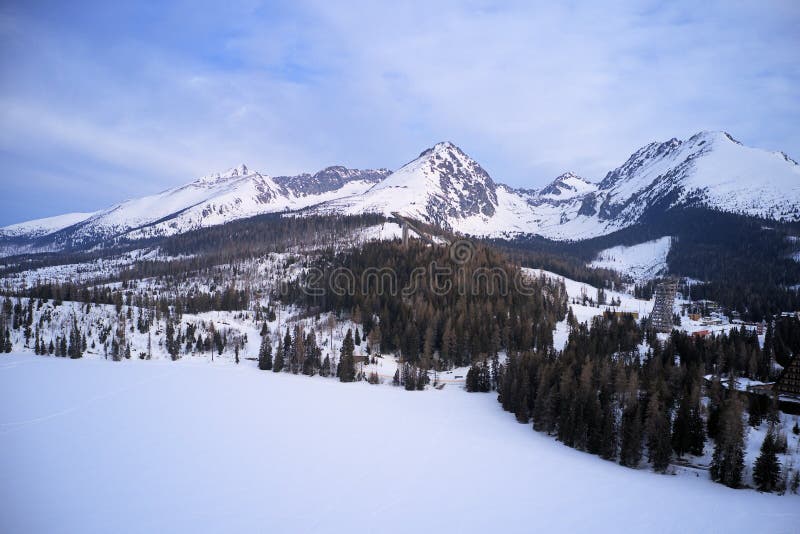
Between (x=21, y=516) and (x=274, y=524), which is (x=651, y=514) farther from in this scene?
(x=21, y=516)

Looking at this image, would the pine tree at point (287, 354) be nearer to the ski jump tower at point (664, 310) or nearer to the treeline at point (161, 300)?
the treeline at point (161, 300)

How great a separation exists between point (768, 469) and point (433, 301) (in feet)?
256

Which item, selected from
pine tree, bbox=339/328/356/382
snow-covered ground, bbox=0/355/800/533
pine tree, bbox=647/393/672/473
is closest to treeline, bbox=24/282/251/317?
pine tree, bbox=339/328/356/382

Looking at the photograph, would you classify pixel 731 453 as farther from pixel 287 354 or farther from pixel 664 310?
pixel 664 310

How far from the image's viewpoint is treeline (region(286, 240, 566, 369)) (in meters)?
89.1

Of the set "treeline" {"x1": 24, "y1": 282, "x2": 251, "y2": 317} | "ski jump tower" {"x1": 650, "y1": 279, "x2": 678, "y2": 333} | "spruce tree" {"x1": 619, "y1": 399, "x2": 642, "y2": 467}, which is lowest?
"spruce tree" {"x1": 619, "y1": 399, "x2": 642, "y2": 467}

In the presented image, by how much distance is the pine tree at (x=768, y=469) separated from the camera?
35.5 m

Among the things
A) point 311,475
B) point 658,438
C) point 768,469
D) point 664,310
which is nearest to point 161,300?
point 311,475

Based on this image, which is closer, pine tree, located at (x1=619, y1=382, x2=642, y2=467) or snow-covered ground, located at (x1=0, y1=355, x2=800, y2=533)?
snow-covered ground, located at (x1=0, y1=355, x2=800, y2=533)

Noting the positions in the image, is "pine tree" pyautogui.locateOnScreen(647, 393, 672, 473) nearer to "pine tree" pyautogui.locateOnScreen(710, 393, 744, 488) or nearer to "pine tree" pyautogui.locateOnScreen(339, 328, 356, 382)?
"pine tree" pyautogui.locateOnScreen(710, 393, 744, 488)

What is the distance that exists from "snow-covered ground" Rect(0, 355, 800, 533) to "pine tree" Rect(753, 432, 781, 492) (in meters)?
1.42

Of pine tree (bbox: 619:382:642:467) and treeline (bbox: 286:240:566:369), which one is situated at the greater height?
treeline (bbox: 286:240:566:369)

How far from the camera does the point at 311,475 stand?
36219 mm

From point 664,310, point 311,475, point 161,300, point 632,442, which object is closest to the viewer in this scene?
point 311,475
